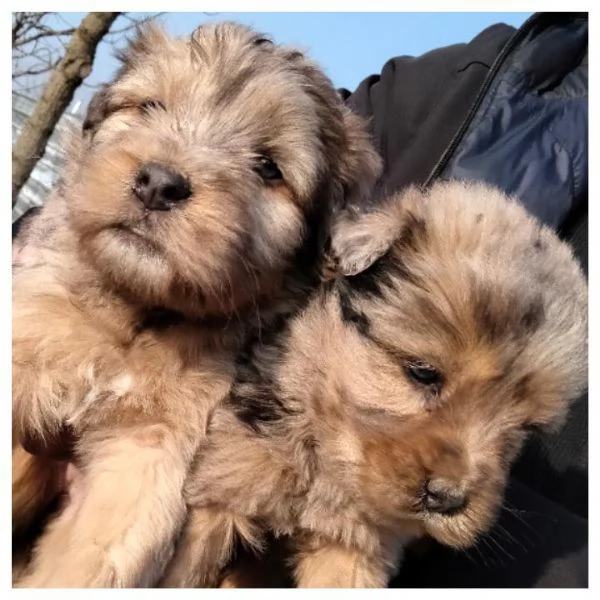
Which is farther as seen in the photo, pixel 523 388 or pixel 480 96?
pixel 480 96

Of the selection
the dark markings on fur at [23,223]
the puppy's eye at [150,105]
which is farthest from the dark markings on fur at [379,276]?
the dark markings on fur at [23,223]

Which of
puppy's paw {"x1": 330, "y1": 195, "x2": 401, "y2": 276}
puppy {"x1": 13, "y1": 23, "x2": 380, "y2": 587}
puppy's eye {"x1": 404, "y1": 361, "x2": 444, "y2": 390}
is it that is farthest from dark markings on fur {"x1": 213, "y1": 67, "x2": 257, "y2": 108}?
puppy's eye {"x1": 404, "y1": 361, "x2": 444, "y2": 390}

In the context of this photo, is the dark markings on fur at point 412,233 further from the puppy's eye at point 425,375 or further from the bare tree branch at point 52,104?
the bare tree branch at point 52,104

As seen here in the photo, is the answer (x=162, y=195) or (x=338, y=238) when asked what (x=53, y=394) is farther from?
(x=338, y=238)

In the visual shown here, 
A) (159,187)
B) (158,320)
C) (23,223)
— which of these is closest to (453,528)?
(158,320)

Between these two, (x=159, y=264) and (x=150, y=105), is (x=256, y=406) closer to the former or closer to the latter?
(x=159, y=264)
